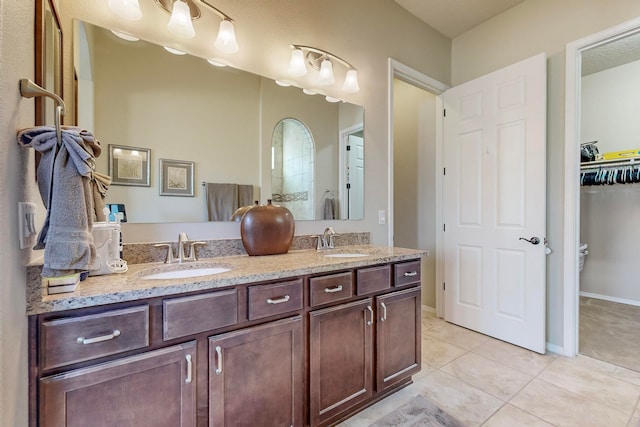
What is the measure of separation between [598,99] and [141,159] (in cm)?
516

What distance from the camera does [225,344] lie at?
1.13m

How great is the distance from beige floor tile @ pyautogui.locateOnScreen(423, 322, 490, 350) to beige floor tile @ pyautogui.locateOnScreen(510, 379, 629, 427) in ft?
2.01

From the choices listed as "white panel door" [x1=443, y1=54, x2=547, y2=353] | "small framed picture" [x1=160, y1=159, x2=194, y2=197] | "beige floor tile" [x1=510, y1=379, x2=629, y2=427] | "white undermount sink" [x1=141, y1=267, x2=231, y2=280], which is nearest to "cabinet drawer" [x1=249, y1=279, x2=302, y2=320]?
"white undermount sink" [x1=141, y1=267, x2=231, y2=280]

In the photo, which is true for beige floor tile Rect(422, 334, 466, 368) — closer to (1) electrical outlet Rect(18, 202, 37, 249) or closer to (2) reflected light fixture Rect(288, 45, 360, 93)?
(2) reflected light fixture Rect(288, 45, 360, 93)

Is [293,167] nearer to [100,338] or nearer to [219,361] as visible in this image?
[219,361]

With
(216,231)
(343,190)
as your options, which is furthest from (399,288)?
(216,231)

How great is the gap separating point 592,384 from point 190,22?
327 cm

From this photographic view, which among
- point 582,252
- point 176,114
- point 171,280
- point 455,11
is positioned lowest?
point 582,252

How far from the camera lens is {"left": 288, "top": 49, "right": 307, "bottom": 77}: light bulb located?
1.95m

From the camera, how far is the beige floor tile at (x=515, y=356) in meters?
2.12

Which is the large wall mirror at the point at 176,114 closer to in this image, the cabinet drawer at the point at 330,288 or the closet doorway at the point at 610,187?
the cabinet drawer at the point at 330,288

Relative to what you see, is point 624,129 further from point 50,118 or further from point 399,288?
point 50,118

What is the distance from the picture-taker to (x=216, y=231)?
170 centimetres

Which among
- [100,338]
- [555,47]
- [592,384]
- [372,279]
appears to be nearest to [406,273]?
[372,279]
